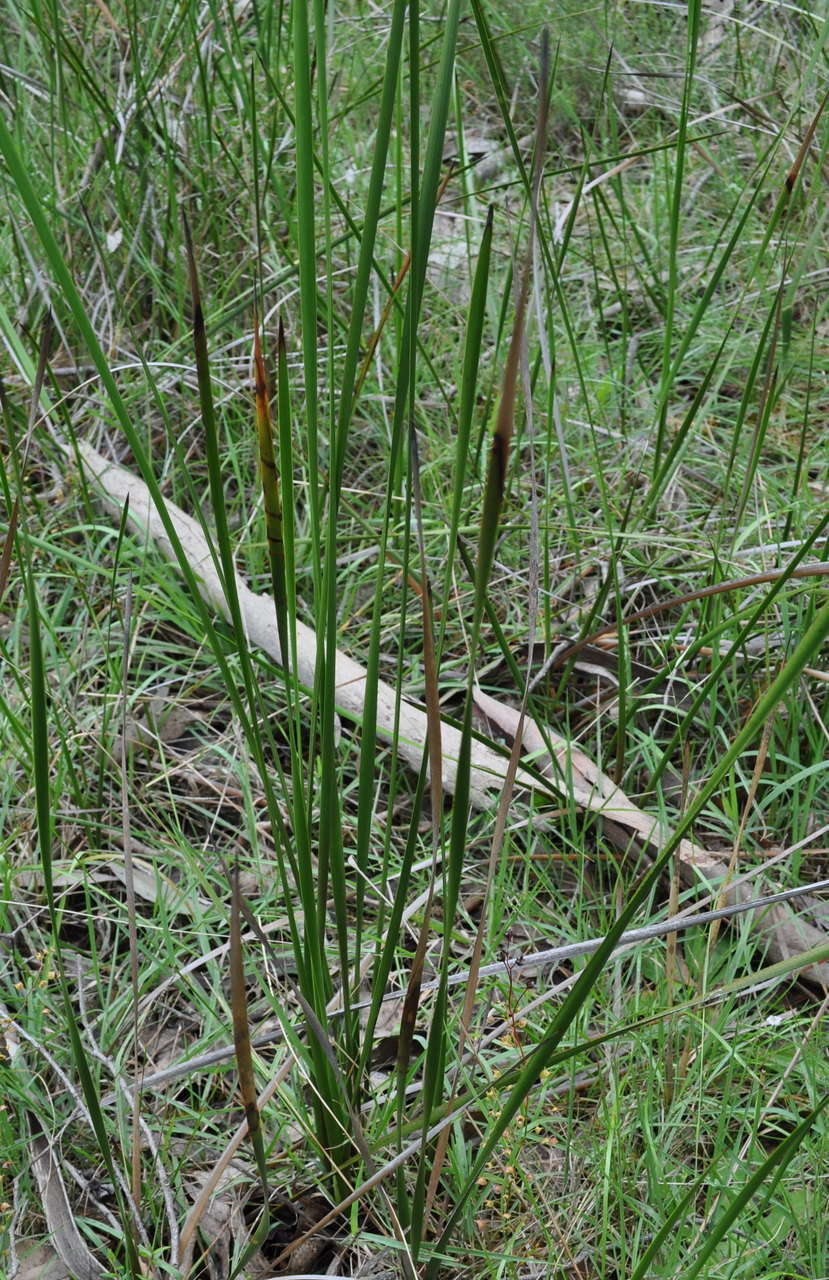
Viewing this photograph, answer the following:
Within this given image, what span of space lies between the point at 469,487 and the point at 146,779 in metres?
0.74

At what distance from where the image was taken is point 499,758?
4.77 ft

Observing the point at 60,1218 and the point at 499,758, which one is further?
the point at 499,758

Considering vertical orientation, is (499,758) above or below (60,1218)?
above

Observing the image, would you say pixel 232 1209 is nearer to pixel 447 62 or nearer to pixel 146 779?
pixel 146 779

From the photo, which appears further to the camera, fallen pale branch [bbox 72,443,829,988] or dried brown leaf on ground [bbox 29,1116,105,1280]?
fallen pale branch [bbox 72,443,829,988]

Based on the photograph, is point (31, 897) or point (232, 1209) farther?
point (31, 897)

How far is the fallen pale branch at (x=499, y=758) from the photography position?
1244 millimetres

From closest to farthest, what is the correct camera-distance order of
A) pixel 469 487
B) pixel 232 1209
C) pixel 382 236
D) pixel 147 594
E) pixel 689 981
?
pixel 232 1209 < pixel 689 981 < pixel 147 594 < pixel 469 487 < pixel 382 236

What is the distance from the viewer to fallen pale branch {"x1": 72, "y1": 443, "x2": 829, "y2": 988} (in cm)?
124

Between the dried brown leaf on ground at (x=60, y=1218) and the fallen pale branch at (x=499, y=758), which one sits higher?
the fallen pale branch at (x=499, y=758)

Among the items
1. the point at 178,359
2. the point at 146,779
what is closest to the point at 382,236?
the point at 178,359

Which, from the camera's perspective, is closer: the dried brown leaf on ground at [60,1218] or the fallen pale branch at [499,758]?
the dried brown leaf on ground at [60,1218]

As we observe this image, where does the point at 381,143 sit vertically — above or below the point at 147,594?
above

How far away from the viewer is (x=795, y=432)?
1905mm
